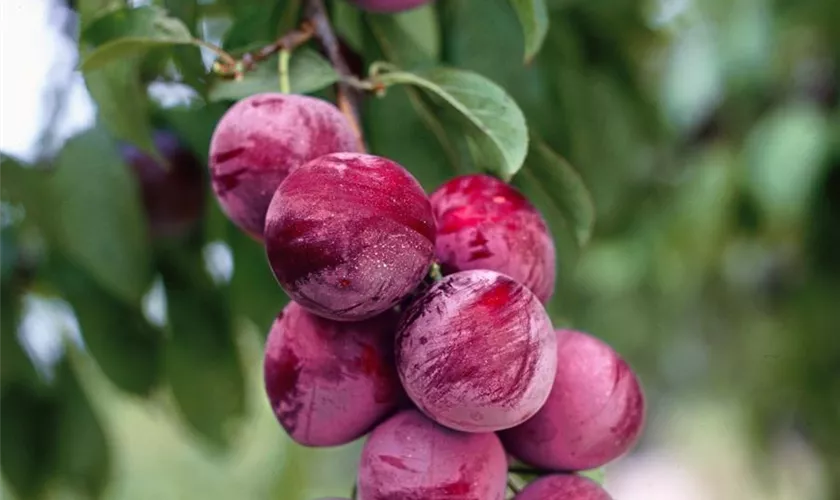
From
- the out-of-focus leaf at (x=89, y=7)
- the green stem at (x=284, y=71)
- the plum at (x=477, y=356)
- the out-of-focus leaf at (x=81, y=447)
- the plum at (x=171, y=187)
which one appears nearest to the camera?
the plum at (x=477, y=356)

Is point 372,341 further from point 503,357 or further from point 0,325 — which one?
point 0,325

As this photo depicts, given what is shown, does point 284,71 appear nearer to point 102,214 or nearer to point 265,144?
point 265,144

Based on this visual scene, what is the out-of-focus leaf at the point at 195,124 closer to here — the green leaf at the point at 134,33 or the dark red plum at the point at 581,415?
the green leaf at the point at 134,33

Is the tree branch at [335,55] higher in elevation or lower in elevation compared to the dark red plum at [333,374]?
higher

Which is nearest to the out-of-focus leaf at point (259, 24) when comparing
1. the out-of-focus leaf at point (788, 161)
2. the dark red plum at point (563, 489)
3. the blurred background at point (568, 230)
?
the blurred background at point (568, 230)

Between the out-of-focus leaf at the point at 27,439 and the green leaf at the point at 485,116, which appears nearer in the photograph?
the green leaf at the point at 485,116

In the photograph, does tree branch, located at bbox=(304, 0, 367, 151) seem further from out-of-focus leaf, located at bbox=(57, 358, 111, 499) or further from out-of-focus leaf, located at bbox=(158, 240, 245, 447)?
out-of-focus leaf, located at bbox=(57, 358, 111, 499)
